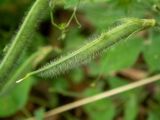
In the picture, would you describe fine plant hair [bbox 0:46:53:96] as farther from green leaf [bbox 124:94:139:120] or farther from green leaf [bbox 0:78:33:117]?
green leaf [bbox 124:94:139:120]

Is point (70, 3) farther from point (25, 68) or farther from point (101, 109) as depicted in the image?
point (101, 109)

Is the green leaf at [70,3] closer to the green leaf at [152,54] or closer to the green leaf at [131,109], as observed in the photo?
the green leaf at [152,54]

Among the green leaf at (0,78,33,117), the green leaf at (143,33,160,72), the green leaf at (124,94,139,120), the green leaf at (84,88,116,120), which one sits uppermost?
the green leaf at (143,33,160,72)

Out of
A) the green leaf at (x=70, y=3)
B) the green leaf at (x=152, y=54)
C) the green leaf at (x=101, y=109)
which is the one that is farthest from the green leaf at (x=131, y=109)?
the green leaf at (x=70, y=3)

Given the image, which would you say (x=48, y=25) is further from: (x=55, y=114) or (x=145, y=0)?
(x=145, y=0)

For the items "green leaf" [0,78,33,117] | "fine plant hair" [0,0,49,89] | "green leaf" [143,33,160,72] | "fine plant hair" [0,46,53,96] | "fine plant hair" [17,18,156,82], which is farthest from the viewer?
"green leaf" [0,78,33,117]

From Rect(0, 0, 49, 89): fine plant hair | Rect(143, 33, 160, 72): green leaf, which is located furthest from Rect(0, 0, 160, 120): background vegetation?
Rect(0, 0, 49, 89): fine plant hair
